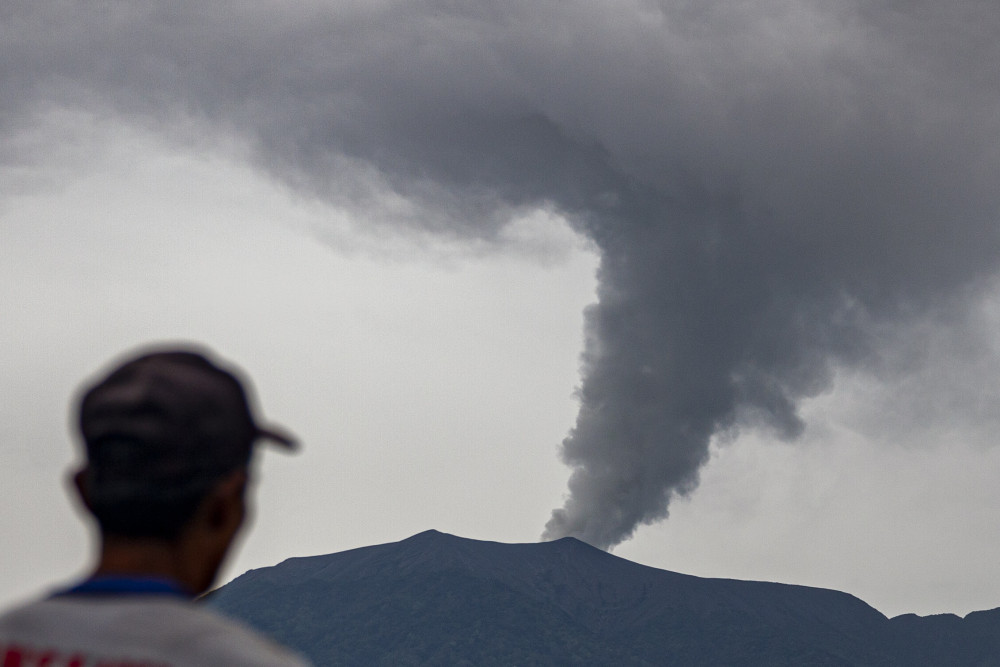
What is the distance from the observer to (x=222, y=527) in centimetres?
240

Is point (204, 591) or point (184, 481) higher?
point (184, 481)

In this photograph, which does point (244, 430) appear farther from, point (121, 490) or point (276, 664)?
point (276, 664)

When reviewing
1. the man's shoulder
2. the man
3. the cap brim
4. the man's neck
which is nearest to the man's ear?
the man

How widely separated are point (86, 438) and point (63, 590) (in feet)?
1.05

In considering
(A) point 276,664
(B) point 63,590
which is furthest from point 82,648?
(A) point 276,664

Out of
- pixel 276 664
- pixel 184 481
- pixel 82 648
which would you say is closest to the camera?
pixel 276 664

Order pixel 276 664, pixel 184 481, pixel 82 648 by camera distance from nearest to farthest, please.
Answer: pixel 276 664
pixel 82 648
pixel 184 481

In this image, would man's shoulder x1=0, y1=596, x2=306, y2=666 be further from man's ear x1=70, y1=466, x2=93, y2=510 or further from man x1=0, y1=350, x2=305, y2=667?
man's ear x1=70, y1=466, x2=93, y2=510

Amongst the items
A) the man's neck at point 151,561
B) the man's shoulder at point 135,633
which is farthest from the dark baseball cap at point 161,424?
the man's shoulder at point 135,633

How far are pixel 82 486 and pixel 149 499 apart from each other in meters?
0.21

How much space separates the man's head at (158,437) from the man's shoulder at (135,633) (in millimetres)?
198

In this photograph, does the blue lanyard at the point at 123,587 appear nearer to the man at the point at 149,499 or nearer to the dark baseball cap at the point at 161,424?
the man at the point at 149,499

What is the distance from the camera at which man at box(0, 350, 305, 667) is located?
2.20 metres

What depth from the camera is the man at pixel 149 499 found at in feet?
7.20
